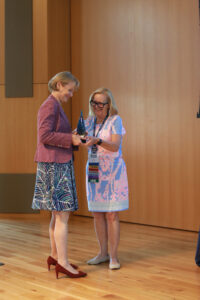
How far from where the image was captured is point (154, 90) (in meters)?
5.37

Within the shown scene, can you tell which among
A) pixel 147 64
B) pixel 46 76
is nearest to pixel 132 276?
pixel 147 64

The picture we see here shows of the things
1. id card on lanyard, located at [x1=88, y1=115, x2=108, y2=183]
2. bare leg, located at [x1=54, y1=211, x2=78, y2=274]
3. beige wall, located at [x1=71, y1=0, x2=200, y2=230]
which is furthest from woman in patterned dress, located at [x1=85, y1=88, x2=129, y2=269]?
beige wall, located at [x1=71, y1=0, x2=200, y2=230]

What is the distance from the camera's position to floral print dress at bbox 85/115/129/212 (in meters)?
3.36

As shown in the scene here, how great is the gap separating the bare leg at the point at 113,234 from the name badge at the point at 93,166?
300 millimetres

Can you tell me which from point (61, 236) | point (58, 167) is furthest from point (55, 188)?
point (61, 236)

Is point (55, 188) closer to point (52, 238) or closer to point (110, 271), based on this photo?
point (52, 238)

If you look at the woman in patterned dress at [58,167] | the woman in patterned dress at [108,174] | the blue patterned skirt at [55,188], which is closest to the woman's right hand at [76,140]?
the woman in patterned dress at [58,167]

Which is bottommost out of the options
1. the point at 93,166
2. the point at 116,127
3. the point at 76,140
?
the point at 93,166

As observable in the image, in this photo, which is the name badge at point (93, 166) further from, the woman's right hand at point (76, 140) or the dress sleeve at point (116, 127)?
the woman's right hand at point (76, 140)

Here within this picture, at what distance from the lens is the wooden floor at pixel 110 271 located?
2727 mm

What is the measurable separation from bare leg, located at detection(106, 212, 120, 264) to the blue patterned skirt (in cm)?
45

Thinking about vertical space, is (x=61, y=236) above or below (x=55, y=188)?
below

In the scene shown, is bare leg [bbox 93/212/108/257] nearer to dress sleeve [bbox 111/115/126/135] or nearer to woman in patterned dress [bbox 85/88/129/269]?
woman in patterned dress [bbox 85/88/129/269]

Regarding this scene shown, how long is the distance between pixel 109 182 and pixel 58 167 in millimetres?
512
